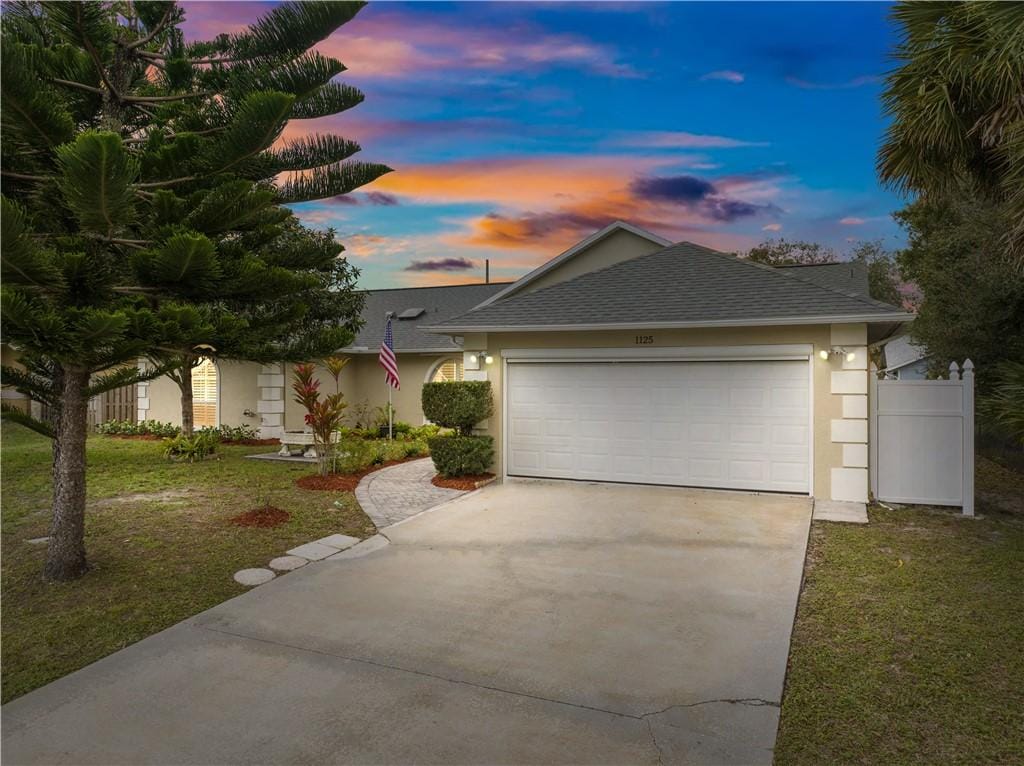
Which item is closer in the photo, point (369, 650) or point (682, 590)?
point (369, 650)

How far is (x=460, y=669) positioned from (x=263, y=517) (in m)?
4.72

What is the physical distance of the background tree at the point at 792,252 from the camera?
38.6 m

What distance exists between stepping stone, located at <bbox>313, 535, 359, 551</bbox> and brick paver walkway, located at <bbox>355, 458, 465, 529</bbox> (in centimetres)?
59

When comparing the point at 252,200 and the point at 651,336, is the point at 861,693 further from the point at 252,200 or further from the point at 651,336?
the point at 651,336

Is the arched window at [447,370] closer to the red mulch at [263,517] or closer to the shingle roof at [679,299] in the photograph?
the shingle roof at [679,299]

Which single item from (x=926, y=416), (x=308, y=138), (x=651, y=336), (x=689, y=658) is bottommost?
(x=689, y=658)

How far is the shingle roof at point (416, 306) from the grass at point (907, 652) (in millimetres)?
12029

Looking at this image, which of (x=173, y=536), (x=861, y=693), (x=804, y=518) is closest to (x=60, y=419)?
(x=173, y=536)

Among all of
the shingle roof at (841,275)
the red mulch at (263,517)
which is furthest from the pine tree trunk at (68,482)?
the shingle roof at (841,275)

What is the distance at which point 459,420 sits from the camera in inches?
401

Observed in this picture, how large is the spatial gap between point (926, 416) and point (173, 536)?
970cm

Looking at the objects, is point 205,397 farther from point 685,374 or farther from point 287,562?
point 685,374

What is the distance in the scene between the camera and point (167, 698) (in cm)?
353

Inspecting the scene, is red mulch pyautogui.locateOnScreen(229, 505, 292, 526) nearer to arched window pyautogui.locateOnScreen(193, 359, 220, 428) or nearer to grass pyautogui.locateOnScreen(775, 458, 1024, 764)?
grass pyautogui.locateOnScreen(775, 458, 1024, 764)
